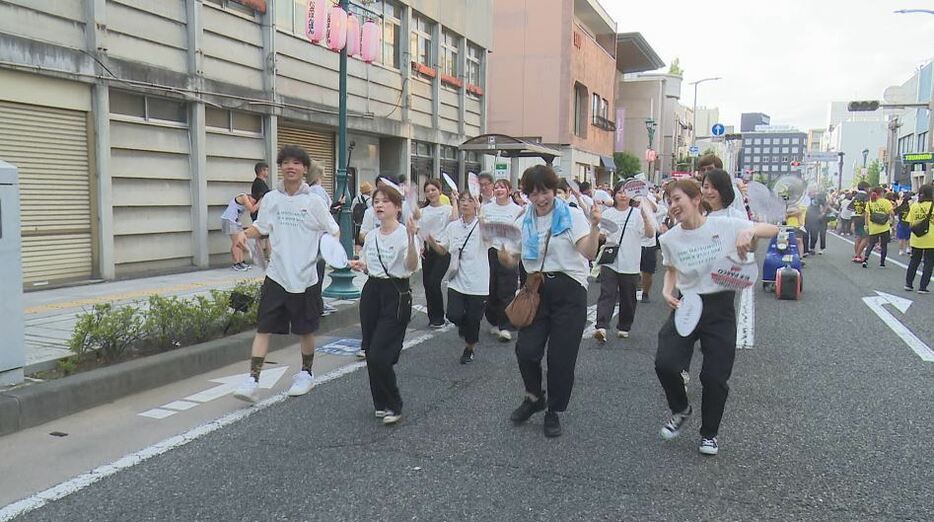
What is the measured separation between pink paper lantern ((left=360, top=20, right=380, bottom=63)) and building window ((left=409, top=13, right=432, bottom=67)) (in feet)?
14.8

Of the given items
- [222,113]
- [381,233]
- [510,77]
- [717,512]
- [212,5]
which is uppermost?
[510,77]

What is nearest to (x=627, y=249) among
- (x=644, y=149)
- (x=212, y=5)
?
(x=212, y=5)

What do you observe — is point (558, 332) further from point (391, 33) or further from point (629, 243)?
point (391, 33)

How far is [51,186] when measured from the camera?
9.58 metres

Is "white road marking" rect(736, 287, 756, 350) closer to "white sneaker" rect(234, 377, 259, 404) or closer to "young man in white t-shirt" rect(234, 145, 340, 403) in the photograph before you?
"young man in white t-shirt" rect(234, 145, 340, 403)

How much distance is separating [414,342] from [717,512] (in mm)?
4479

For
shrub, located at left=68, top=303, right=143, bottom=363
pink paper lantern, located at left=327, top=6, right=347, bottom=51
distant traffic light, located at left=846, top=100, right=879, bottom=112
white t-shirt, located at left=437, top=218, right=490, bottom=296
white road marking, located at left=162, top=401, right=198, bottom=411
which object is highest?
distant traffic light, located at left=846, top=100, right=879, bottom=112

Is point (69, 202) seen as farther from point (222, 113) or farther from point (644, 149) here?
point (644, 149)

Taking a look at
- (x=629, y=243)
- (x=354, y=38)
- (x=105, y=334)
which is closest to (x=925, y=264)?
(x=629, y=243)

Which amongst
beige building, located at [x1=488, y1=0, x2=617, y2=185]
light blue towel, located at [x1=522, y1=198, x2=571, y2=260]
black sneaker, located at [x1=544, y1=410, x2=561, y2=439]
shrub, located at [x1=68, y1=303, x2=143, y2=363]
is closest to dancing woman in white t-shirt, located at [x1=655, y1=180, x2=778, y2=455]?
light blue towel, located at [x1=522, y1=198, x2=571, y2=260]

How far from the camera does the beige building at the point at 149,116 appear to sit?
9.28 metres

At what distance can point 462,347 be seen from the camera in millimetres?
7395

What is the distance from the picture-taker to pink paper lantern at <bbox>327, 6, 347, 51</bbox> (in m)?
10.4

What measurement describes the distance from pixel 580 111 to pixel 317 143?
2386cm
